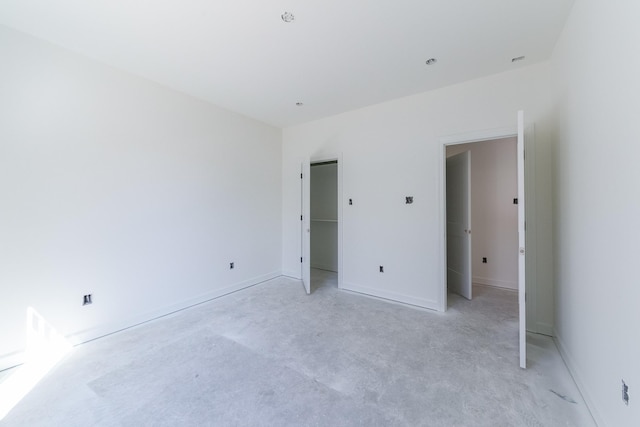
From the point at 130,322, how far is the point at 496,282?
16.6ft

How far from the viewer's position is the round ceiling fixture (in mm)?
1872

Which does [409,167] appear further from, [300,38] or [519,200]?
[300,38]

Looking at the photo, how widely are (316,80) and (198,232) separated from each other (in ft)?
8.08

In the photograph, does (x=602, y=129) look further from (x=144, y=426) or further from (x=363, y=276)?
(x=144, y=426)

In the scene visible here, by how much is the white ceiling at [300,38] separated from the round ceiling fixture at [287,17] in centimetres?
3

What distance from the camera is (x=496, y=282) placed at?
3982 millimetres

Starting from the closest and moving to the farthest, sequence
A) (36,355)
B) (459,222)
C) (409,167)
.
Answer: (36,355) → (409,167) → (459,222)

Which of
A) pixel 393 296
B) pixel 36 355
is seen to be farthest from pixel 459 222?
pixel 36 355

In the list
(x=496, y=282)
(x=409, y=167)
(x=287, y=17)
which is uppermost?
(x=287, y=17)

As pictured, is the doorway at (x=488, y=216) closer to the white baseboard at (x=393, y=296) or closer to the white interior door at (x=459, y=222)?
the white interior door at (x=459, y=222)

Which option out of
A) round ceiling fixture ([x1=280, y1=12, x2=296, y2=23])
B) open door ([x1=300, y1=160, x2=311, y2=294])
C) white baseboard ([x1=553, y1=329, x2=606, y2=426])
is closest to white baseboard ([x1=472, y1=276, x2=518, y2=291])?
white baseboard ([x1=553, y1=329, x2=606, y2=426])

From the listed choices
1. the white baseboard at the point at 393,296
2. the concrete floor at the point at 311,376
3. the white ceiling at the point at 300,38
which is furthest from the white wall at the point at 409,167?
the concrete floor at the point at 311,376

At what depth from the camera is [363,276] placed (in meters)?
3.73

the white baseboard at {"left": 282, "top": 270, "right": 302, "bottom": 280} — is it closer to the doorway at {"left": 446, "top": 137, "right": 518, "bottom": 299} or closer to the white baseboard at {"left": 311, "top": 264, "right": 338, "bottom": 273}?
the white baseboard at {"left": 311, "top": 264, "right": 338, "bottom": 273}
